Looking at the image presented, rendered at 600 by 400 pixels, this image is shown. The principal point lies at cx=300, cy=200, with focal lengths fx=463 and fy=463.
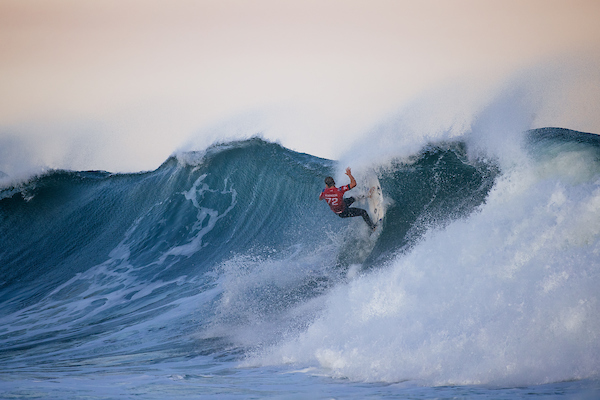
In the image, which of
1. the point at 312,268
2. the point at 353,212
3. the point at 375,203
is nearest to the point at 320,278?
the point at 312,268

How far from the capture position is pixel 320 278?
23.2 feet

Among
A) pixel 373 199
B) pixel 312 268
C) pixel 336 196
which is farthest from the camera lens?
pixel 312 268

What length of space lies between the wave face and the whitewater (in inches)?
1.0

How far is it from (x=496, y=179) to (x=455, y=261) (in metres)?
1.82

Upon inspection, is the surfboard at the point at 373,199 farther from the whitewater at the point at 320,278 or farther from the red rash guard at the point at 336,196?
the red rash guard at the point at 336,196

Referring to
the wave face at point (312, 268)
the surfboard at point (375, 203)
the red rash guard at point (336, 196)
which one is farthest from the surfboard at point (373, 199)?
the red rash guard at point (336, 196)

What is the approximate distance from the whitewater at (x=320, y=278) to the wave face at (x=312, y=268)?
3cm

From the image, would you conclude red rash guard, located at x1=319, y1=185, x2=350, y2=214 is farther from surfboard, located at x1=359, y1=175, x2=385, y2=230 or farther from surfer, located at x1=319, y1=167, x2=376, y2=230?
surfboard, located at x1=359, y1=175, x2=385, y2=230

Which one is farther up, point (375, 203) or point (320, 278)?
point (375, 203)

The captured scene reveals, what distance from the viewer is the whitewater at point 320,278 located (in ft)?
12.5

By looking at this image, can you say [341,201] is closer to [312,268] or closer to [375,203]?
[375,203]

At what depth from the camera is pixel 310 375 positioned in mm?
4242

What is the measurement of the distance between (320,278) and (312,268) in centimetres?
47

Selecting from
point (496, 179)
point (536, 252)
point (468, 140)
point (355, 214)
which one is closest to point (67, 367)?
point (355, 214)
